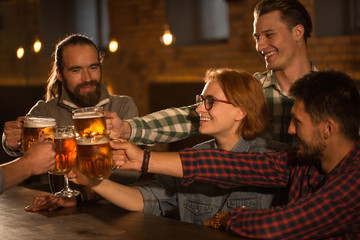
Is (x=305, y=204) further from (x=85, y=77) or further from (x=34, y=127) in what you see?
(x=85, y=77)

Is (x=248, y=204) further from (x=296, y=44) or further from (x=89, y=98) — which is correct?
(x=89, y=98)

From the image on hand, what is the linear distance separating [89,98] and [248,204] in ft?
4.71

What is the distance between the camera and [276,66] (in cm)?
260

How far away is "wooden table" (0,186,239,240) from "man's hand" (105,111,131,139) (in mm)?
354

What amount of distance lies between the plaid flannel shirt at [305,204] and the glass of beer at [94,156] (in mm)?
330

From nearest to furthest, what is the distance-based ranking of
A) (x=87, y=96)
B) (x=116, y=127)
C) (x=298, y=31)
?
1. (x=116, y=127)
2. (x=298, y=31)
3. (x=87, y=96)

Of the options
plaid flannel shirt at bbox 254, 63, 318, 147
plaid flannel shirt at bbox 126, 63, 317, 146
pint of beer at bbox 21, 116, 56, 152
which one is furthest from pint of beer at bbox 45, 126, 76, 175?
plaid flannel shirt at bbox 254, 63, 318, 147

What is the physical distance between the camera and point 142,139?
8.01ft

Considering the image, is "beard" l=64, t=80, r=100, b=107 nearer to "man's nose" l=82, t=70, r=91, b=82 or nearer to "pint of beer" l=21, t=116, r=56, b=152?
"man's nose" l=82, t=70, r=91, b=82

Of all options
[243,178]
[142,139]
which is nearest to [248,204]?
[243,178]

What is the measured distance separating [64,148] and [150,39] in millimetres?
5310

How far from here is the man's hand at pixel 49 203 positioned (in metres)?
1.96

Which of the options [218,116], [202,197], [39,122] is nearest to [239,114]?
[218,116]

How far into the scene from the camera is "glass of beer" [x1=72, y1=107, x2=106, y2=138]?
1.70 m
